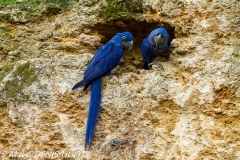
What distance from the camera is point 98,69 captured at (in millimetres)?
3717

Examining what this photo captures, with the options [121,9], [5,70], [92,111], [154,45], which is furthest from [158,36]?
[5,70]

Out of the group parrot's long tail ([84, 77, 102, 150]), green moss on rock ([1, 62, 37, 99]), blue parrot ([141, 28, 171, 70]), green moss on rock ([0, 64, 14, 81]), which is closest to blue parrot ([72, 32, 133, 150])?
parrot's long tail ([84, 77, 102, 150])

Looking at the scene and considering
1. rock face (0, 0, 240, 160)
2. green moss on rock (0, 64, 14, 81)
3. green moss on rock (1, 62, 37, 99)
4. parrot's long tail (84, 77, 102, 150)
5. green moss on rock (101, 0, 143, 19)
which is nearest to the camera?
rock face (0, 0, 240, 160)

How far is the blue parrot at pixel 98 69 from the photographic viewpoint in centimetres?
343

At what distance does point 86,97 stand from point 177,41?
108 cm

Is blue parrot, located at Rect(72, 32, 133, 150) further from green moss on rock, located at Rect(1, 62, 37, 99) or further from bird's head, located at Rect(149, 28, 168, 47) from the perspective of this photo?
green moss on rock, located at Rect(1, 62, 37, 99)

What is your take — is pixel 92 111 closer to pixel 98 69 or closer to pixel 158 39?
pixel 98 69

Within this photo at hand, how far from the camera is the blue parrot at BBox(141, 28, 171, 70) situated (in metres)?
4.00

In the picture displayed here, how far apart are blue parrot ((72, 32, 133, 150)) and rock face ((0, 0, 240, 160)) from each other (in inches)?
3.7

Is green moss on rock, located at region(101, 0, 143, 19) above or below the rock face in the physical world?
above

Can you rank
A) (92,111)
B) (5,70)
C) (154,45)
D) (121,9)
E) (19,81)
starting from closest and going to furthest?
(92,111), (19,81), (5,70), (154,45), (121,9)

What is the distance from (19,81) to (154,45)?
4.79 feet

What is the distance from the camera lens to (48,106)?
12.0 ft

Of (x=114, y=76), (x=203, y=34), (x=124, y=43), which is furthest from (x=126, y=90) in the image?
(x=203, y=34)
